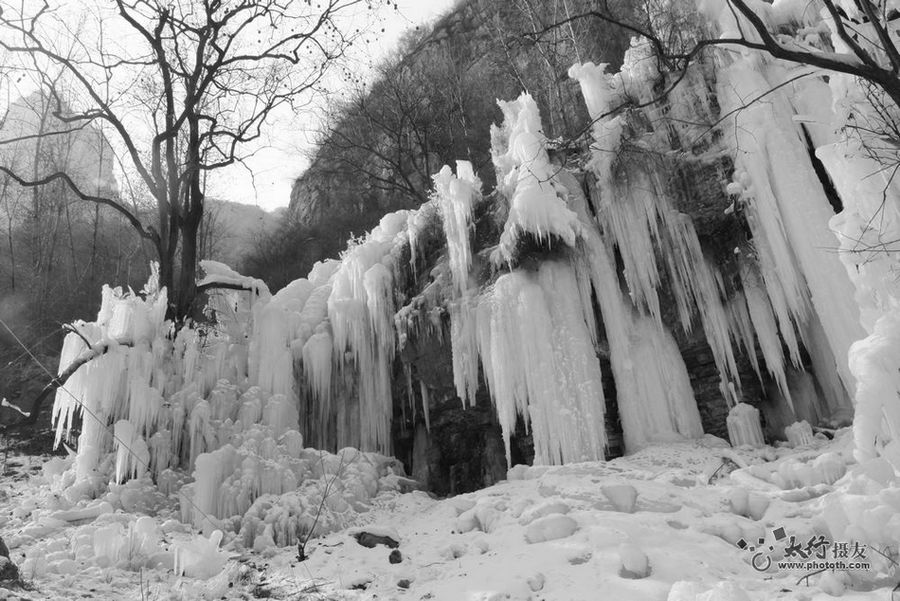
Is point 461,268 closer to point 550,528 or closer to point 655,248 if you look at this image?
point 655,248

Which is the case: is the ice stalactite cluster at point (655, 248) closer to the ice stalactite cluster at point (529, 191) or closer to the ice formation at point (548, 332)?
the ice formation at point (548, 332)

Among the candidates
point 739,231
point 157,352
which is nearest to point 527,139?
point 739,231

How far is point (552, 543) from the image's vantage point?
4715mm

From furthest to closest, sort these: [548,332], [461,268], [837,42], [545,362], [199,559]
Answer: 1. [461,268]
2. [548,332]
3. [545,362]
4. [199,559]
5. [837,42]

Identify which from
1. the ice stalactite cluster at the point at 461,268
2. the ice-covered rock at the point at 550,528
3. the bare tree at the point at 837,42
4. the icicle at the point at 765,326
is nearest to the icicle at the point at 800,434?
the icicle at the point at 765,326

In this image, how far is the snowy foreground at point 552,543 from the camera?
3.87 meters

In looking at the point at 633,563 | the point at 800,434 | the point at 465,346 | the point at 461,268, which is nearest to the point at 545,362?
the point at 465,346

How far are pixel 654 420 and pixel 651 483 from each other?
214 cm

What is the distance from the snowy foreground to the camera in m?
3.87

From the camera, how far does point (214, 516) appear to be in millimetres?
6777

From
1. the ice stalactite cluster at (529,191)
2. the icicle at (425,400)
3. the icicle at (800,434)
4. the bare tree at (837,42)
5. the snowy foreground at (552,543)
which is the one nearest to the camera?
the bare tree at (837,42)

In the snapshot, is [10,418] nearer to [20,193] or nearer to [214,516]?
[214,516]

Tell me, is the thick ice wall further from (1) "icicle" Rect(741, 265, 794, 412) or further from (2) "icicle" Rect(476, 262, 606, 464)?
(2) "icicle" Rect(476, 262, 606, 464)

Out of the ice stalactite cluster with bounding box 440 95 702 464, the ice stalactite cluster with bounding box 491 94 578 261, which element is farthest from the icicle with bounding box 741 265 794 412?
the ice stalactite cluster with bounding box 491 94 578 261
